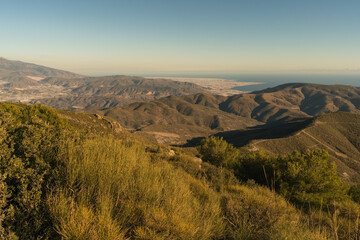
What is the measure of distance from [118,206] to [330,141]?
123238mm

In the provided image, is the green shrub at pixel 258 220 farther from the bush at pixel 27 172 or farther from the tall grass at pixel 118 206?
the bush at pixel 27 172

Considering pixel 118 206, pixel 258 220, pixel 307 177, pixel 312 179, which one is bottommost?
pixel 312 179

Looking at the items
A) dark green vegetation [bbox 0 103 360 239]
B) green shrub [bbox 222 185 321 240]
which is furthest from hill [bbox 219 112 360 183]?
dark green vegetation [bbox 0 103 360 239]

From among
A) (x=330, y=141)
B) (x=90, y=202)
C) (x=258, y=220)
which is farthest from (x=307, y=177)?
(x=330, y=141)

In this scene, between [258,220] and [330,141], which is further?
[330,141]

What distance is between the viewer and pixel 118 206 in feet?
12.3

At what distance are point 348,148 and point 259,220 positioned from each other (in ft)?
402

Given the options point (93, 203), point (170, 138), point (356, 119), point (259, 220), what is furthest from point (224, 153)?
point (356, 119)

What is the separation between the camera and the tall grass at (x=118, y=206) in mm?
2962

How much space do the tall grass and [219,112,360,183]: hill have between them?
80762mm

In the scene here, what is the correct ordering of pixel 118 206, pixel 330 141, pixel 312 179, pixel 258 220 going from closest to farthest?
pixel 118 206
pixel 258 220
pixel 312 179
pixel 330 141

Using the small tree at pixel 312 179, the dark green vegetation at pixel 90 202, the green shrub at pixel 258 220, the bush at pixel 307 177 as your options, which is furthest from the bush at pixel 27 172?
the small tree at pixel 312 179

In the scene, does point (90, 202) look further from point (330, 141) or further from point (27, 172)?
point (330, 141)

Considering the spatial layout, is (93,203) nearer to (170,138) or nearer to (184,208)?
(184,208)
